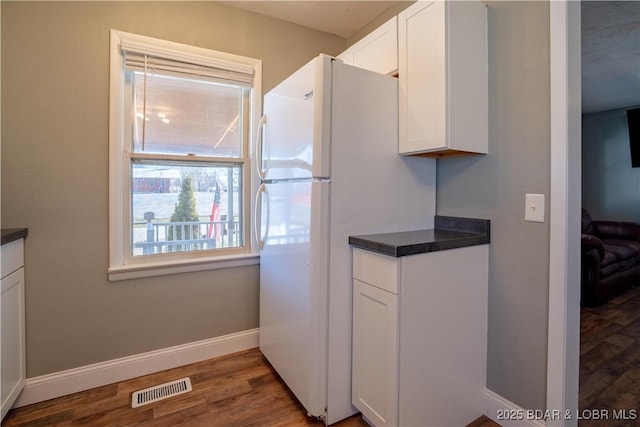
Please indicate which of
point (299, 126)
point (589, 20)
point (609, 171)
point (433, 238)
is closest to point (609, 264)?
point (589, 20)

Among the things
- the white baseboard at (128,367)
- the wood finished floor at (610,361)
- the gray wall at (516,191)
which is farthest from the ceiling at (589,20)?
the wood finished floor at (610,361)

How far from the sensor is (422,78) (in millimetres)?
1567

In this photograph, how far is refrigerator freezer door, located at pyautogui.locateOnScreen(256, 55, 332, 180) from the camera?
1482mm

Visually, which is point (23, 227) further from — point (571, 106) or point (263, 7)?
point (571, 106)

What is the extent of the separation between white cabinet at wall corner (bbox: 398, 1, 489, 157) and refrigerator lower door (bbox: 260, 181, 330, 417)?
1.90 feet

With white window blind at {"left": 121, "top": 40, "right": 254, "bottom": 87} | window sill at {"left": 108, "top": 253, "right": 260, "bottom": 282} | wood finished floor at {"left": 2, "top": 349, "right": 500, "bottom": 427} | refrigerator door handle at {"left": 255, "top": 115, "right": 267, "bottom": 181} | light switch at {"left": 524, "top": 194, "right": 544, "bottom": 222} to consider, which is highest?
white window blind at {"left": 121, "top": 40, "right": 254, "bottom": 87}

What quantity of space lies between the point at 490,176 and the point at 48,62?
245cm

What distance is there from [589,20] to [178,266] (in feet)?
11.8

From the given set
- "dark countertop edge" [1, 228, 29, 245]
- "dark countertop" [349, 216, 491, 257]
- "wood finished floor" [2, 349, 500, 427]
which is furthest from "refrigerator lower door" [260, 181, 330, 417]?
"dark countertop edge" [1, 228, 29, 245]

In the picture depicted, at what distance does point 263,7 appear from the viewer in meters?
2.24

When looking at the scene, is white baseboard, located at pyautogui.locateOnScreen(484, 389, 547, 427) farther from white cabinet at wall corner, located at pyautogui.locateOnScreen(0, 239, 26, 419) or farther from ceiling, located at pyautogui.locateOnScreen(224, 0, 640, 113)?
ceiling, located at pyautogui.locateOnScreen(224, 0, 640, 113)

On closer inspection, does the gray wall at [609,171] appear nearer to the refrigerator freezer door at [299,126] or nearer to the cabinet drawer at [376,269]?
the cabinet drawer at [376,269]

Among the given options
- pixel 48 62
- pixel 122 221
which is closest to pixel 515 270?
pixel 122 221

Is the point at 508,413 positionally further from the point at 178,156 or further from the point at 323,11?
the point at 323,11
